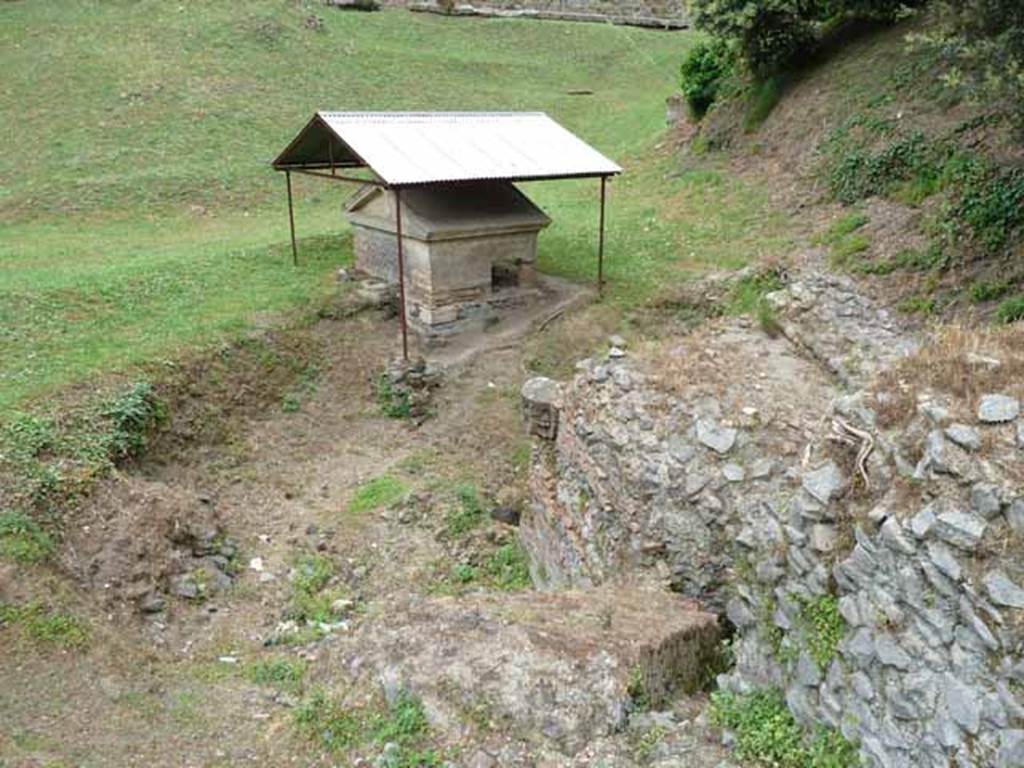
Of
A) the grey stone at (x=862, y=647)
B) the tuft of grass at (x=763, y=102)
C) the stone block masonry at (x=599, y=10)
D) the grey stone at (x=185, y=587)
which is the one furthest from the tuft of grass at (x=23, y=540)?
the stone block masonry at (x=599, y=10)

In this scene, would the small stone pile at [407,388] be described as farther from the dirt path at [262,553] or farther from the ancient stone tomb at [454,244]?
the ancient stone tomb at [454,244]

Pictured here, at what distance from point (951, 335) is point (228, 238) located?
55.2 feet

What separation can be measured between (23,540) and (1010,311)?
36.8ft

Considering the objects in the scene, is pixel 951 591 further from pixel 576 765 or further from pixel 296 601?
pixel 296 601

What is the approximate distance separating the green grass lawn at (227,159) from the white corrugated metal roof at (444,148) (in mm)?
2340

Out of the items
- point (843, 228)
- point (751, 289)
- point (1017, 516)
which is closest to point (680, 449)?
point (1017, 516)

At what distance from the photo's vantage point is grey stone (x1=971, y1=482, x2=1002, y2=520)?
396 centimetres

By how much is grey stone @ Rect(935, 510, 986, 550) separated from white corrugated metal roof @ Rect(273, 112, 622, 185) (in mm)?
9335

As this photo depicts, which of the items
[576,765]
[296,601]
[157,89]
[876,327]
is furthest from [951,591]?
[157,89]

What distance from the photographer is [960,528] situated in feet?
13.1

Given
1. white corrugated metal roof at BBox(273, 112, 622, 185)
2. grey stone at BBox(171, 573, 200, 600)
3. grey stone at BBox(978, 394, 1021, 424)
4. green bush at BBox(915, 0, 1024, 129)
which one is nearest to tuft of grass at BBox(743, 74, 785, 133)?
white corrugated metal roof at BBox(273, 112, 622, 185)

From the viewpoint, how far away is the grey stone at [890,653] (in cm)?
421

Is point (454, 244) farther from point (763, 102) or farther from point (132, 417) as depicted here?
point (763, 102)

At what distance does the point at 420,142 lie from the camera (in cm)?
1354
